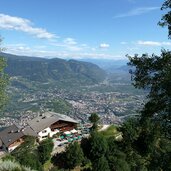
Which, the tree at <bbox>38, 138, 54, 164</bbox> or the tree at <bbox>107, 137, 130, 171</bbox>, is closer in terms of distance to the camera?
the tree at <bbox>107, 137, 130, 171</bbox>

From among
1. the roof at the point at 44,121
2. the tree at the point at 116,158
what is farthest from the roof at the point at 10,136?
the tree at the point at 116,158

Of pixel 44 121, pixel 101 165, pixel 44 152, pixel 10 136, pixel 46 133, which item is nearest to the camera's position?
pixel 101 165

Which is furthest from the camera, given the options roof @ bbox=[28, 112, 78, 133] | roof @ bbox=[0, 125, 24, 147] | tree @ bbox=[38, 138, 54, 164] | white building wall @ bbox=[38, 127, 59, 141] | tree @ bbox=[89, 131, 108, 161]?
roof @ bbox=[28, 112, 78, 133]

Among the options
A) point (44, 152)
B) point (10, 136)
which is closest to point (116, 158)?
point (44, 152)

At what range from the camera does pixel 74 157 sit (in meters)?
49.0

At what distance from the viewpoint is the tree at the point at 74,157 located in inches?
1934

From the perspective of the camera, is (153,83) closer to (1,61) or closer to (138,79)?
(138,79)

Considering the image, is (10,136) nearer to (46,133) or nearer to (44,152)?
(46,133)

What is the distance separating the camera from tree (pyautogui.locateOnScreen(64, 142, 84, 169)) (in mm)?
49125

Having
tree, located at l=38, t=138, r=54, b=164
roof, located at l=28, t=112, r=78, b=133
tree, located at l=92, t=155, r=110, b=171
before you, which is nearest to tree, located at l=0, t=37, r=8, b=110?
tree, located at l=92, t=155, r=110, b=171

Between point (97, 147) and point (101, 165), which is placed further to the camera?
point (97, 147)

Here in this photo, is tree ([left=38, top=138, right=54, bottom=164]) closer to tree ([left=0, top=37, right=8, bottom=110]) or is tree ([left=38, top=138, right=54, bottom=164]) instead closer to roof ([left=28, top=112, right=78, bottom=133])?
tree ([left=0, top=37, right=8, bottom=110])

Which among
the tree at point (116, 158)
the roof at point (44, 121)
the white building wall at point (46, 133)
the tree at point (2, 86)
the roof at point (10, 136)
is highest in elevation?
the tree at point (2, 86)

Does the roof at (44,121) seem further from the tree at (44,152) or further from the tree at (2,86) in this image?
the tree at (2,86)
